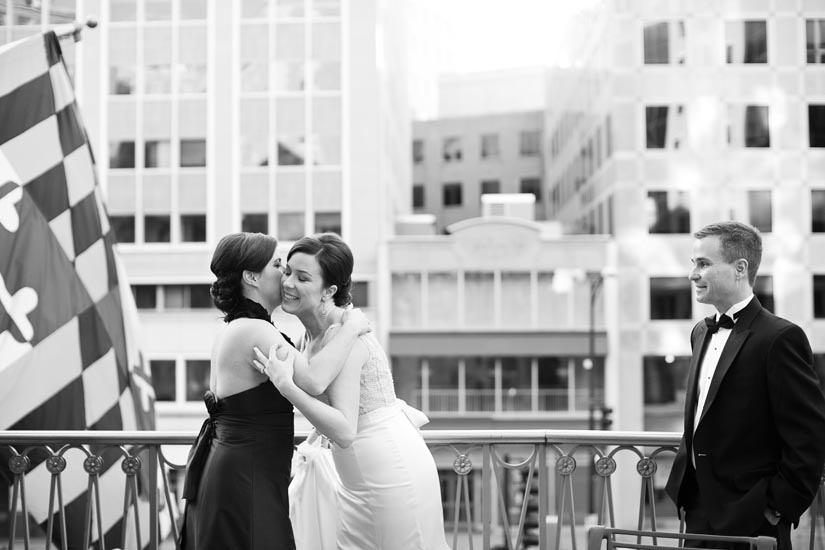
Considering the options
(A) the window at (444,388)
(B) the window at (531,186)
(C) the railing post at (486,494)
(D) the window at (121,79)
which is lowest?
(A) the window at (444,388)

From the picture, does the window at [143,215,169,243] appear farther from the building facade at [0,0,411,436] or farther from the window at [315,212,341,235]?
the window at [315,212,341,235]

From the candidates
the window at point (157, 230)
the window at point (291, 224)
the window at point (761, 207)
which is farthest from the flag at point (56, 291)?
the window at point (761, 207)

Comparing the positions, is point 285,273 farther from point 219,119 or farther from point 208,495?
point 219,119

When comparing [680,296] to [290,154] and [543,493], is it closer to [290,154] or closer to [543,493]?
[290,154]

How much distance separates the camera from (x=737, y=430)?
3492 millimetres

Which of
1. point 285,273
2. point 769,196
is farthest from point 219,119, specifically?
point 285,273

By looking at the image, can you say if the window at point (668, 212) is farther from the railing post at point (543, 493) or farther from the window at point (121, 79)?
the railing post at point (543, 493)

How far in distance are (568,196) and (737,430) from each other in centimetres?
3731

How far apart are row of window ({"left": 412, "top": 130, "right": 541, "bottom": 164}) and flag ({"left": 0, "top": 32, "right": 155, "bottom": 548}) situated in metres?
42.4

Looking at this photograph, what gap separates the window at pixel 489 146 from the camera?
48844 millimetres

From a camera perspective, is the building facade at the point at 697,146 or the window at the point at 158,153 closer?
the building facade at the point at 697,146

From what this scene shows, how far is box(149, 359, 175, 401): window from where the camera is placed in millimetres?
31891

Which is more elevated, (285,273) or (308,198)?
(308,198)

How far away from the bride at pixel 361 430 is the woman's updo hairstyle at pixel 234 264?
4.9 inches
